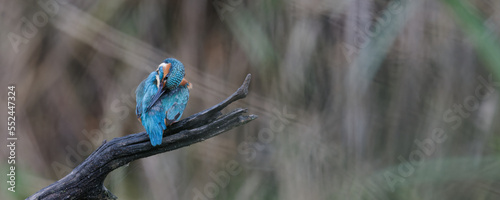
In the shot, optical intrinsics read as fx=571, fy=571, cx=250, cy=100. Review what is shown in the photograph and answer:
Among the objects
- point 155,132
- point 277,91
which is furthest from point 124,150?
point 277,91

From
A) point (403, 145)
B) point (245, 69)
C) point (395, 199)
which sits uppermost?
point (245, 69)

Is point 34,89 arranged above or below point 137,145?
above

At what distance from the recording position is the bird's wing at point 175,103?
1.05m

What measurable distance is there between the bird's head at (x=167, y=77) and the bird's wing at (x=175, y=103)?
14 millimetres

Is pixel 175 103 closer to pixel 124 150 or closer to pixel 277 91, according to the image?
pixel 124 150

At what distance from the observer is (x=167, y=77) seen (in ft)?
3.53

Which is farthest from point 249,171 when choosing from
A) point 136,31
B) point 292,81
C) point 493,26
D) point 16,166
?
point 493,26

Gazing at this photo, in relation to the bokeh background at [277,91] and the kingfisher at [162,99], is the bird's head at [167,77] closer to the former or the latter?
the kingfisher at [162,99]

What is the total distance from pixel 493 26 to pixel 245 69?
2.44 feet

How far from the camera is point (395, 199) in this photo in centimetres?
173

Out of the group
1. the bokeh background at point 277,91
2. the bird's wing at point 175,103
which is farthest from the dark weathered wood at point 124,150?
the bokeh background at point 277,91

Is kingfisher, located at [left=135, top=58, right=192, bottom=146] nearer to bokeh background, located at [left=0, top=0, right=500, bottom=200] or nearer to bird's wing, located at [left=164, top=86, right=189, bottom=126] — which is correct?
bird's wing, located at [left=164, top=86, right=189, bottom=126]

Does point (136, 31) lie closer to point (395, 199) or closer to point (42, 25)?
point (42, 25)

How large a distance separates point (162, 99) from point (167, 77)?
0.04m
